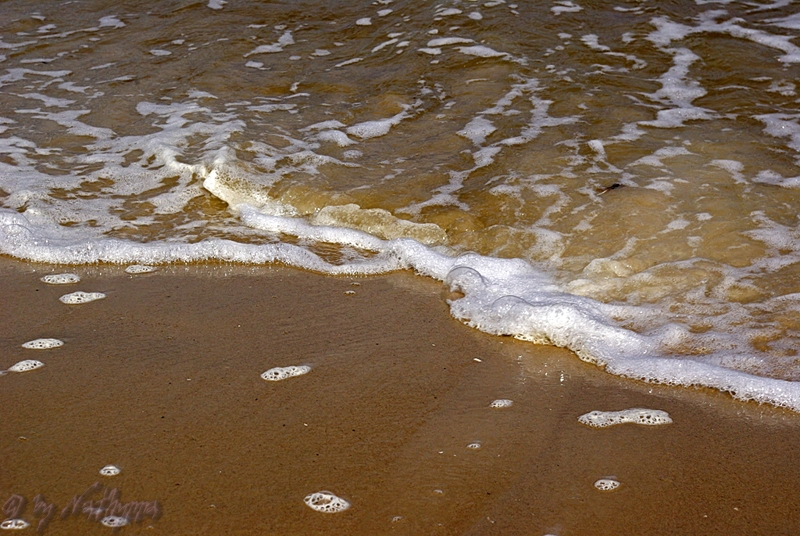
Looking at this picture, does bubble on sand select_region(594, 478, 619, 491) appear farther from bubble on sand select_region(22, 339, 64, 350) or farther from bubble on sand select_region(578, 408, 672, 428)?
bubble on sand select_region(22, 339, 64, 350)

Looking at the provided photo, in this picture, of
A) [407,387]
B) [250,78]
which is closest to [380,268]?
[407,387]

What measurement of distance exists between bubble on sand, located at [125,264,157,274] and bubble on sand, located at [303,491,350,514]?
197cm

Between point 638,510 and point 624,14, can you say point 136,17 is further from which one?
point 638,510

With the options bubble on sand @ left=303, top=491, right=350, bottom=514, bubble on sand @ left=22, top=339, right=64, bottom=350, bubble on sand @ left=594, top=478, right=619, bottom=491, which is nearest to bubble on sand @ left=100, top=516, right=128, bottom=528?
bubble on sand @ left=303, top=491, right=350, bottom=514

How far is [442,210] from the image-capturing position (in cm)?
448

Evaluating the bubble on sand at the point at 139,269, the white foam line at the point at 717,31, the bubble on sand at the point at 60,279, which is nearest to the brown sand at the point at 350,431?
the bubble on sand at the point at 60,279

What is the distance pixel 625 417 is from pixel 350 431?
967 mm

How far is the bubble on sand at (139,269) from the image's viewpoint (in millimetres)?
3951

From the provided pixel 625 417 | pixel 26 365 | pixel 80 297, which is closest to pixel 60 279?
pixel 80 297

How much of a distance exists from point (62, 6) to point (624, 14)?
589 cm

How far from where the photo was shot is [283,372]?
306 centimetres

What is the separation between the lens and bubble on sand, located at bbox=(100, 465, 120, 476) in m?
2.43

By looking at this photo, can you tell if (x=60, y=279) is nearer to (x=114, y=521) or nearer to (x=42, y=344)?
(x=42, y=344)

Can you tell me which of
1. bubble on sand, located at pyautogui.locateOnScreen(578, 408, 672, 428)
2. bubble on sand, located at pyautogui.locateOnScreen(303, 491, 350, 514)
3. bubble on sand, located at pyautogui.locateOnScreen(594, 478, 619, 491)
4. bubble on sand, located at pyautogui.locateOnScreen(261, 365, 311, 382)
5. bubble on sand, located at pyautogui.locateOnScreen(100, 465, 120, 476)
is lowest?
bubble on sand, located at pyautogui.locateOnScreen(578, 408, 672, 428)
